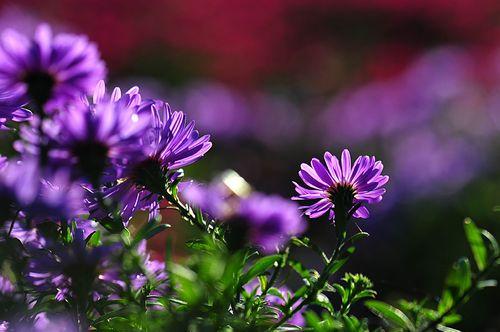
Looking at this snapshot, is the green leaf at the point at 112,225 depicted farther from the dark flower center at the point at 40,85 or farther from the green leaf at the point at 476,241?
the green leaf at the point at 476,241

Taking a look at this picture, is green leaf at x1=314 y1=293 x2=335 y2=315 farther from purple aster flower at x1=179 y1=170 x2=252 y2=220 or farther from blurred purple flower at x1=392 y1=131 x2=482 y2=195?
blurred purple flower at x1=392 y1=131 x2=482 y2=195

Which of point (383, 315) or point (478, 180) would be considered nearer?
point (383, 315)

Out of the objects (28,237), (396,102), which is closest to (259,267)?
(28,237)

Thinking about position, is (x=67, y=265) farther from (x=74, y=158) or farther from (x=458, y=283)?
(x=458, y=283)

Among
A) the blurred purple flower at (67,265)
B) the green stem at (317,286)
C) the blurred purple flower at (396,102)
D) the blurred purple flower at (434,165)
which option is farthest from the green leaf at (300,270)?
the blurred purple flower at (396,102)

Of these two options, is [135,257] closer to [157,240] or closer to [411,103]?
[157,240]

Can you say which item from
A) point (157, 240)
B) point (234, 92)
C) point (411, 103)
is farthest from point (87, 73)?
point (234, 92)
